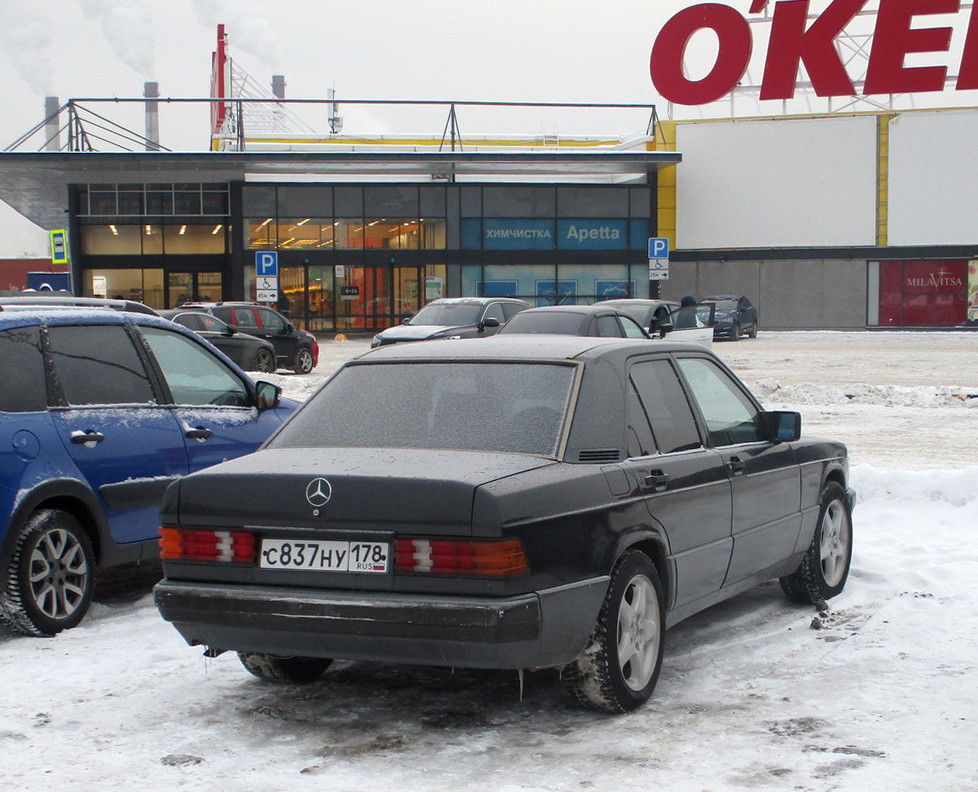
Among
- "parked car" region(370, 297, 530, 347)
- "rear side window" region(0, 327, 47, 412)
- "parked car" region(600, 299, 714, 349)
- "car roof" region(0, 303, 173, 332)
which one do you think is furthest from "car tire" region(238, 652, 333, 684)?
"parked car" region(370, 297, 530, 347)

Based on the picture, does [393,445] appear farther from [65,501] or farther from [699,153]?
[699,153]

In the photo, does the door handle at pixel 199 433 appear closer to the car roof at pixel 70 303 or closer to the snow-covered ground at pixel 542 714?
the snow-covered ground at pixel 542 714

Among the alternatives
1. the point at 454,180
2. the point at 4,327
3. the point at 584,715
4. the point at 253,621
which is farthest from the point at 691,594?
the point at 454,180

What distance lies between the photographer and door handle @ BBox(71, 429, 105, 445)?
676 cm

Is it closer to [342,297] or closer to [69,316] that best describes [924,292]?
[342,297]

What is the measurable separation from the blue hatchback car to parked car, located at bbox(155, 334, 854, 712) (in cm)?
148

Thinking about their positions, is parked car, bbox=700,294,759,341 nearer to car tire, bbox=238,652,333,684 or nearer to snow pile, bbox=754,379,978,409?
snow pile, bbox=754,379,978,409

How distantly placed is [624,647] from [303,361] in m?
23.3

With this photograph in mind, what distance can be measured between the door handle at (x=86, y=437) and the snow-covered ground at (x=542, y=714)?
3.01 ft

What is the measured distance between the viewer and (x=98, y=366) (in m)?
7.22

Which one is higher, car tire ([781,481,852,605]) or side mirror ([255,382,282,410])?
side mirror ([255,382,282,410])

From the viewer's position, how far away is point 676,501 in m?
5.53

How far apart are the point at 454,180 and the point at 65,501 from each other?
147 feet

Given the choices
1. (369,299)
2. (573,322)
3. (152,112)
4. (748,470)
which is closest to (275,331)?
(573,322)
